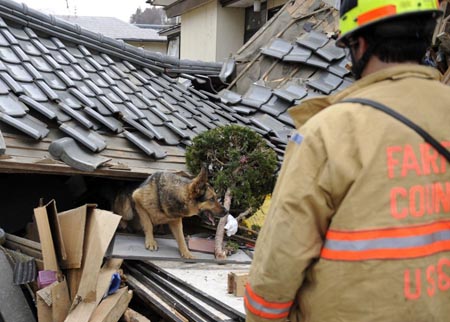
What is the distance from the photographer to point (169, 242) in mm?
5879

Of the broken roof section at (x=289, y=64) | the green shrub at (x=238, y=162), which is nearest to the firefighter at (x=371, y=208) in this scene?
the green shrub at (x=238, y=162)

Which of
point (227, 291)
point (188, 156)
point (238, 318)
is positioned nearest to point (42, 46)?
point (188, 156)

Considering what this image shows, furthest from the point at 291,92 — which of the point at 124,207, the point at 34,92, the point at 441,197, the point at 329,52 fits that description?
the point at 441,197

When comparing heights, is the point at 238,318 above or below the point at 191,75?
below

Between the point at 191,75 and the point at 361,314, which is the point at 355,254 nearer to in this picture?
the point at 361,314

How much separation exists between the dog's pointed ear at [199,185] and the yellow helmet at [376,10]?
11.6ft

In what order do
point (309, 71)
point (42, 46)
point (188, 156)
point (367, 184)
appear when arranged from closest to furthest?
point (367, 184) < point (188, 156) < point (42, 46) < point (309, 71)

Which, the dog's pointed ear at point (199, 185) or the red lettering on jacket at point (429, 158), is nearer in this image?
the red lettering on jacket at point (429, 158)

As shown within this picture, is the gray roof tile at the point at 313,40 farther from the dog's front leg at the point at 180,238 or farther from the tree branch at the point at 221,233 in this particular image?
the dog's front leg at the point at 180,238

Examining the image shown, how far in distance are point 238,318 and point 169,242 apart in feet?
8.10

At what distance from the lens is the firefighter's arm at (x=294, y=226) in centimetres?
157

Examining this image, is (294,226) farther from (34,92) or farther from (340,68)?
(340,68)

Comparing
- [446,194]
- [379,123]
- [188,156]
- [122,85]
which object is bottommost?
[188,156]

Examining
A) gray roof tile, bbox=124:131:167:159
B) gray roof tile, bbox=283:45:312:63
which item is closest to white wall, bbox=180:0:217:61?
gray roof tile, bbox=283:45:312:63
